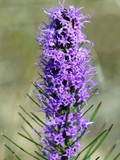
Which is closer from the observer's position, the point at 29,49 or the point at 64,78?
the point at 64,78

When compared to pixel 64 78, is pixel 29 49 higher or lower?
higher

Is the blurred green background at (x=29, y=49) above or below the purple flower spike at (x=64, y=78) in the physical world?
above

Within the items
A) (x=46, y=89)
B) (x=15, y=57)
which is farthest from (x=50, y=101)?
(x=15, y=57)

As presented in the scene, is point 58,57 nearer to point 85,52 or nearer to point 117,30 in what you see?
point 85,52

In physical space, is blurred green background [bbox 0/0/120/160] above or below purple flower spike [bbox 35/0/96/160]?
above

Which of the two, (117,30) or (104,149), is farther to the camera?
(117,30)
